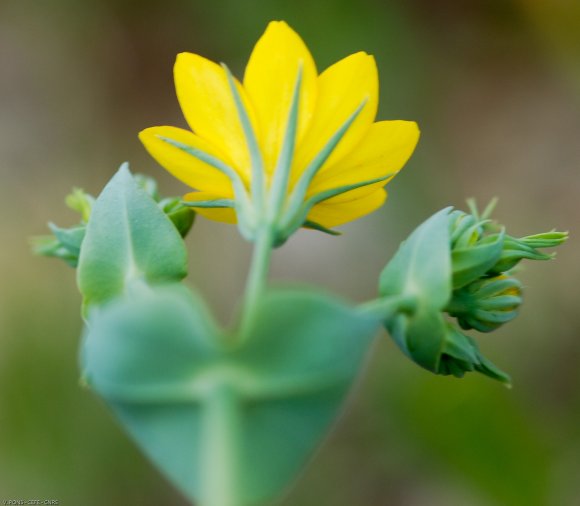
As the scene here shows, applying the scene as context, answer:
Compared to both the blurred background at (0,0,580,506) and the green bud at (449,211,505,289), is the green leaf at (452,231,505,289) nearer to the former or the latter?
the green bud at (449,211,505,289)

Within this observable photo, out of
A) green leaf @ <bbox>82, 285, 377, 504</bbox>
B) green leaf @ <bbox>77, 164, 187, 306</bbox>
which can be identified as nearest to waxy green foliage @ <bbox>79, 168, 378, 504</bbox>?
green leaf @ <bbox>82, 285, 377, 504</bbox>

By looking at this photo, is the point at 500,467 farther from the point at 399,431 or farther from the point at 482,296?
the point at 482,296

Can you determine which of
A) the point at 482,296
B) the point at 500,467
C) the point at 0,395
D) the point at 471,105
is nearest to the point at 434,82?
the point at 471,105

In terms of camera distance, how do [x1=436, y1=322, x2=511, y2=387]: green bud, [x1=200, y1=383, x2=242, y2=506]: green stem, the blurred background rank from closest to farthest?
[x1=200, y1=383, x2=242, y2=506]: green stem → [x1=436, y1=322, x2=511, y2=387]: green bud → the blurred background

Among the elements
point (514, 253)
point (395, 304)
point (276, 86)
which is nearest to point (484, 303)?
point (514, 253)

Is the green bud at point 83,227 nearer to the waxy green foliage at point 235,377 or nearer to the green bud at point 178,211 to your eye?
the green bud at point 178,211
